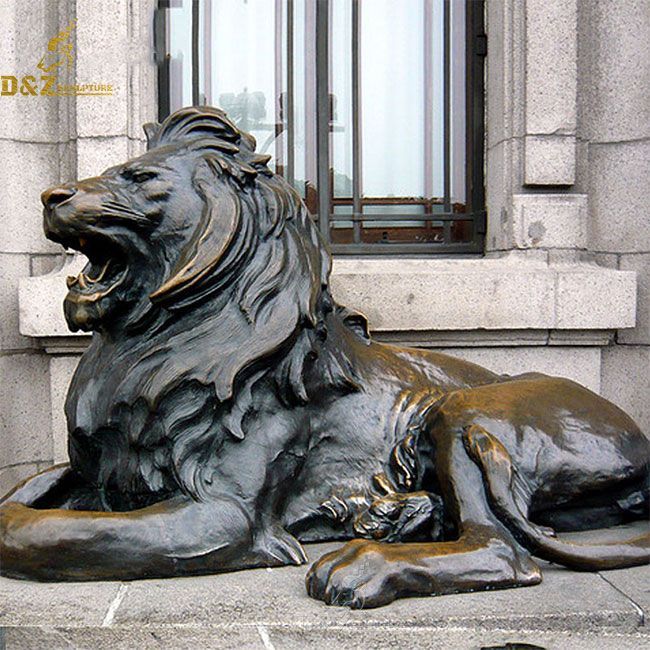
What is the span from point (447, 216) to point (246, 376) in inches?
95.1

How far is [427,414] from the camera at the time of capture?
3.12 meters

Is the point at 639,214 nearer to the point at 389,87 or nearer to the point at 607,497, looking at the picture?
the point at 389,87

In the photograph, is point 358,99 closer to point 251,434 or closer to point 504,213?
point 504,213

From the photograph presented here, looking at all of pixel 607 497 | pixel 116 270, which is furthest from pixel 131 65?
pixel 607 497

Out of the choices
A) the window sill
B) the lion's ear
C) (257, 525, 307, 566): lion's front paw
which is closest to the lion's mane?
the lion's ear

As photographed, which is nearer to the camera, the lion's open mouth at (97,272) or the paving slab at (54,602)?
the paving slab at (54,602)

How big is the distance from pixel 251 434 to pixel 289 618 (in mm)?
613

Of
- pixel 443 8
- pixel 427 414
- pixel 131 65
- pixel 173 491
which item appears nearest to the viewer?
pixel 173 491

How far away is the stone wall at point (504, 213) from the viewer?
14.7 ft

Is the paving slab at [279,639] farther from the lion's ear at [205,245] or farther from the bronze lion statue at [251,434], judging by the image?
the lion's ear at [205,245]

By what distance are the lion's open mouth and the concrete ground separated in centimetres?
84

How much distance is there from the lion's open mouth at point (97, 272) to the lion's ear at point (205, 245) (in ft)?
0.53

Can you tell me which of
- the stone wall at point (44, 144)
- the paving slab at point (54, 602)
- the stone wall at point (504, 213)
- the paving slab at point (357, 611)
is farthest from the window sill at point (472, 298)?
the paving slab at point (54, 602)

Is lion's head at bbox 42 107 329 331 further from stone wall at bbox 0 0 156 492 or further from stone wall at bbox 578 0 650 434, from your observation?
stone wall at bbox 578 0 650 434
